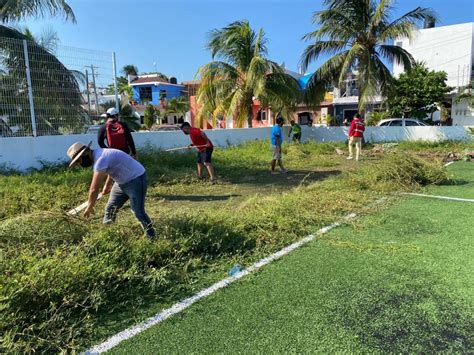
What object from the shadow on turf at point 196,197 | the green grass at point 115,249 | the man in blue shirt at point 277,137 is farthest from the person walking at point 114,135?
the man in blue shirt at point 277,137

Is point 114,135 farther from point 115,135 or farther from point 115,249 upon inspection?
point 115,249

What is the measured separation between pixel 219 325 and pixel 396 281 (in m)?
1.90

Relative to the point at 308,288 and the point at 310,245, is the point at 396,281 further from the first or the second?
the point at 310,245

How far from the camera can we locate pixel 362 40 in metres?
17.9

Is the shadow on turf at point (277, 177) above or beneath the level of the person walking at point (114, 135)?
beneath

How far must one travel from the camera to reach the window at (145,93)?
46922 mm

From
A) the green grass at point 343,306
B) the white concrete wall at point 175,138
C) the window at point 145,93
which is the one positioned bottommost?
the green grass at point 343,306

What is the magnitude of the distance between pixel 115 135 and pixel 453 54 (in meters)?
31.3

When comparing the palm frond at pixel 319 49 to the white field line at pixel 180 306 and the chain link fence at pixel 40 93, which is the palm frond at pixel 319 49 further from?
the white field line at pixel 180 306

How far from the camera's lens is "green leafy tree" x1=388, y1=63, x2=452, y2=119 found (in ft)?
83.7

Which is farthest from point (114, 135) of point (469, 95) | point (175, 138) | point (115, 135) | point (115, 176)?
point (469, 95)

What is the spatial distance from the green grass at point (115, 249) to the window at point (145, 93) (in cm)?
4071

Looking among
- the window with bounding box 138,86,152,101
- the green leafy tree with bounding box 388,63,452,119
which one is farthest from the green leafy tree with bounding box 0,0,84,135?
the window with bounding box 138,86,152,101

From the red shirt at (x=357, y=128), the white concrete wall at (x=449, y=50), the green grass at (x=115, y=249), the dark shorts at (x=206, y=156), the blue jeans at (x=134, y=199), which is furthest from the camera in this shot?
the white concrete wall at (x=449, y=50)
